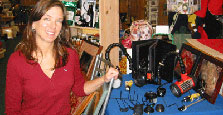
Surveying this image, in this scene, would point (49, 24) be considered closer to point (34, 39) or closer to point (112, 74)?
point (34, 39)

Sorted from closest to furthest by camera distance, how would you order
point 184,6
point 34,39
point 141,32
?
point 34,39 < point 141,32 < point 184,6

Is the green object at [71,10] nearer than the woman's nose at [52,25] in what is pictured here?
No

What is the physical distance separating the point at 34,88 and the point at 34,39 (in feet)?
1.23

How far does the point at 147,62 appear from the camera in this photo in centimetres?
215

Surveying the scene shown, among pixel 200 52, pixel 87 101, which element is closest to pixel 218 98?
pixel 200 52

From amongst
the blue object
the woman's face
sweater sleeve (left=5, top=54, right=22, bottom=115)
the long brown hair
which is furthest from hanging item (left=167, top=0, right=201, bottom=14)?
sweater sleeve (left=5, top=54, right=22, bottom=115)

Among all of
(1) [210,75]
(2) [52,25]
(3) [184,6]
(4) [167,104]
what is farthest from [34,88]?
(3) [184,6]

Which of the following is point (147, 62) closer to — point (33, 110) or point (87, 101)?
point (87, 101)

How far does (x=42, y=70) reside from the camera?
1576 mm

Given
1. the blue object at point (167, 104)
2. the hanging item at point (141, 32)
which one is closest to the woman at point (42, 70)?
the blue object at point (167, 104)

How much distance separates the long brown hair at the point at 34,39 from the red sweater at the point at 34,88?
5cm

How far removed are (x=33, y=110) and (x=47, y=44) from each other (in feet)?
1.64

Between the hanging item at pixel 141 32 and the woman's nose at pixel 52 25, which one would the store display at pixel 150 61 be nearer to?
the hanging item at pixel 141 32

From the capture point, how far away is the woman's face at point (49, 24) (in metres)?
1.52
